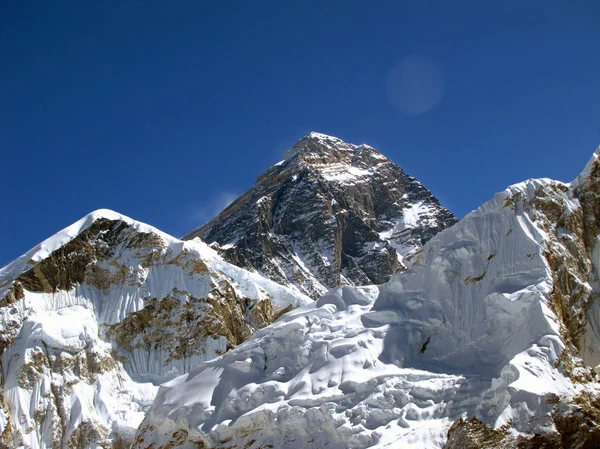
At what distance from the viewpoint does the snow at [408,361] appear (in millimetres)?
32156

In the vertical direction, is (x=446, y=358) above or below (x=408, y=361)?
below

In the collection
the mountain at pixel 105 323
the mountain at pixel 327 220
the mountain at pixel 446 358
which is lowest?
the mountain at pixel 446 358

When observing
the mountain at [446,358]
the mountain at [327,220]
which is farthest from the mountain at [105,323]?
the mountain at [327,220]

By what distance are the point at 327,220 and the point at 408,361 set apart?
10064cm

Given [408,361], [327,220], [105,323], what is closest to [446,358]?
[408,361]

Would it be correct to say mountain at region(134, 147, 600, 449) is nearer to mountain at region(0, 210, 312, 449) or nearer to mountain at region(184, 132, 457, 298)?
mountain at region(0, 210, 312, 449)

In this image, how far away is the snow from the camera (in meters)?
32.2

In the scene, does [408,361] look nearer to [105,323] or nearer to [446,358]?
[446,358]

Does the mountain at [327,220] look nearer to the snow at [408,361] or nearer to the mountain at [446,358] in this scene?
the snow at [408,361]

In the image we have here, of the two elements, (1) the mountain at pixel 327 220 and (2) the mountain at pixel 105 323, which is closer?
(2) the mountain at pixel 105 323

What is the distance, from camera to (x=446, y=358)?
37.2 metres

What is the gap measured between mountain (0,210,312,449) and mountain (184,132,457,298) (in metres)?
44.3

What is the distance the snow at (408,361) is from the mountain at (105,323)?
56.2 feet

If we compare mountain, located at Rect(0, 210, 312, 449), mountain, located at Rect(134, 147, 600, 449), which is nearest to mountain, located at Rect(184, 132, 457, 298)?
mountain, located at Rect(0, 210, 312, 449)
